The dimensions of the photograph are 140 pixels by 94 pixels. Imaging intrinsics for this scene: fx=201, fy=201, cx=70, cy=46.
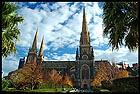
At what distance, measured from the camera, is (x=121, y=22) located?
9.18m

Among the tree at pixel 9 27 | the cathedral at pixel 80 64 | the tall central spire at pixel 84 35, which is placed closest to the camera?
the tree at pixel 9 27

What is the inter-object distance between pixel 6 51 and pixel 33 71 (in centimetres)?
4244

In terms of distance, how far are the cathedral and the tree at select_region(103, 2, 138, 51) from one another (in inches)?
2983

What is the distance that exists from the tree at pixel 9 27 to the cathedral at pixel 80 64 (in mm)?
76719

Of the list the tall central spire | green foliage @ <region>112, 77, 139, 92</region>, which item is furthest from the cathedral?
green foliage @ <region>112, 77, 139, 92</region>

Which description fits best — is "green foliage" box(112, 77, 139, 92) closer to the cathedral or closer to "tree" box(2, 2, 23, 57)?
"tree" box(2, 2, 23, 57)

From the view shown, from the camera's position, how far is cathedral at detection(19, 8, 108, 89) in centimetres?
8662

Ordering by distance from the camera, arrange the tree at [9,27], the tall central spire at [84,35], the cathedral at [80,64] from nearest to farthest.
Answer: the tree at [9,27] → the cathedral at [80,64] → the tall central spire at [84,35]

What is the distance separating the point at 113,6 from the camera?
9094 millimetres

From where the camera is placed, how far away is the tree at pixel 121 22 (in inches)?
355

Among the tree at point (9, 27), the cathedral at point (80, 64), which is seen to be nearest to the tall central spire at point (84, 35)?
the cathedral at point (80, 64)

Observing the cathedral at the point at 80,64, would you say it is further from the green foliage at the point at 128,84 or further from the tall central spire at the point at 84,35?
the green foliage at the point at 128,84

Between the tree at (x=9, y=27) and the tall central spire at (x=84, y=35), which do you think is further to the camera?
the tall central spire at (x=84, y=35)

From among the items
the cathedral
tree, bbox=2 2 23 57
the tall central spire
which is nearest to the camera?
tree, bbox=2 2 23 57
